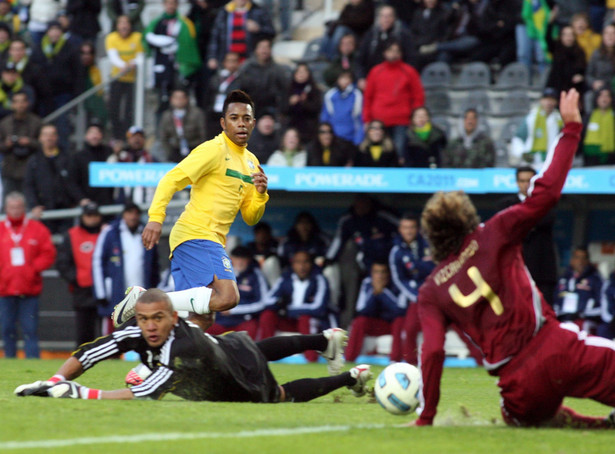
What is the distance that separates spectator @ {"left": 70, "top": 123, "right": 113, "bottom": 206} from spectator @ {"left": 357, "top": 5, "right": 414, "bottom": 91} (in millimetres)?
3642

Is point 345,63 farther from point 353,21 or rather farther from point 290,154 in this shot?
point 290,154

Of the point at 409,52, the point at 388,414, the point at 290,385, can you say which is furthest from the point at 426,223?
the point at 409,52

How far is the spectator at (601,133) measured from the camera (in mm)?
13938

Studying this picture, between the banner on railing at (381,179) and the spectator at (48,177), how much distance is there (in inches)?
31.5

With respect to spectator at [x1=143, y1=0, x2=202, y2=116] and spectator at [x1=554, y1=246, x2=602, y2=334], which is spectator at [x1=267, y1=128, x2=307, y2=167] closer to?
spectator at [x1=143, y1=0, x2=202, y2=116]

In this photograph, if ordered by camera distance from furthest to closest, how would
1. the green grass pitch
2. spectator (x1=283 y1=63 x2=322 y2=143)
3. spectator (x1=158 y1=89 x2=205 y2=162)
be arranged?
spectator (x1=283 y1=63 x2=322 y2=143), spectator (x1=158 y1=89 x2=205 y2=162), the green grass pitch

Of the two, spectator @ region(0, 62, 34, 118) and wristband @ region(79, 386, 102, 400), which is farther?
spectator @ region(0, 62, 34, 118)

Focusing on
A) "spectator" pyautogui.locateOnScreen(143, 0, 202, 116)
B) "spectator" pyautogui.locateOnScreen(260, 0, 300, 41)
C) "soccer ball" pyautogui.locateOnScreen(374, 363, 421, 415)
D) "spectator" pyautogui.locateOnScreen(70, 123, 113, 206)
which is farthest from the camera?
"spectator" pyautogui.locateOnScreen(260, 0, 300, 41)

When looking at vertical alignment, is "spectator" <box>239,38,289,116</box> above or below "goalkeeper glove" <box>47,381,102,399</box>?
above

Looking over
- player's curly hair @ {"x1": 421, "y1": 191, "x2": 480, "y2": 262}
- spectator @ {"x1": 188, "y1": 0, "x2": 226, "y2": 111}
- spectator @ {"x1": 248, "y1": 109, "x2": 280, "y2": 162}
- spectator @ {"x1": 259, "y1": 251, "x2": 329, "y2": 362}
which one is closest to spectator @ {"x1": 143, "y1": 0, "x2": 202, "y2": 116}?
spectator @ {"x1": 188, "y1": 0, "x2": 226, "y2": 111}

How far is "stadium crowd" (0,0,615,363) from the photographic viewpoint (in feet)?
45.0

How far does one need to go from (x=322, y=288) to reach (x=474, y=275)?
27.9 feet

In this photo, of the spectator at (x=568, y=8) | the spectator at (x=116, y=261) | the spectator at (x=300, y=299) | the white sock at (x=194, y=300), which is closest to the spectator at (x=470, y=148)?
→ the spectator at (x=300, y=299)

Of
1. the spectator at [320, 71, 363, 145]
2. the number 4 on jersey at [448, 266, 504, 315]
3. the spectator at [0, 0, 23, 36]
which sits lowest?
the number 4 on jersey at [448, 266, 504, 315]
